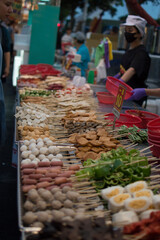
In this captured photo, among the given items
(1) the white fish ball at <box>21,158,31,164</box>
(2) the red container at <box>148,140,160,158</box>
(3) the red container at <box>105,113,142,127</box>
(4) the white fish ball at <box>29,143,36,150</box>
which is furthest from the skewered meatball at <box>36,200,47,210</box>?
(3) the red container at <box>105,113,142,127</box>

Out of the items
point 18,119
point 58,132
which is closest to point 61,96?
point 18,119

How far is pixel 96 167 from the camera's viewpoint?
294 centimetres

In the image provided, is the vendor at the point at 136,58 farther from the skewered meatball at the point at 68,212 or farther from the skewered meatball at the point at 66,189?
the skewered meatball at the point at 68,212

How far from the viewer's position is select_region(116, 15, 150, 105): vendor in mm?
6328

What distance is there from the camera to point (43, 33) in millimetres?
11492

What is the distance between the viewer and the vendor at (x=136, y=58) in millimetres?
6328

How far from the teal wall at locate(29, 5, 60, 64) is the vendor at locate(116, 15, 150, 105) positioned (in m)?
5.27

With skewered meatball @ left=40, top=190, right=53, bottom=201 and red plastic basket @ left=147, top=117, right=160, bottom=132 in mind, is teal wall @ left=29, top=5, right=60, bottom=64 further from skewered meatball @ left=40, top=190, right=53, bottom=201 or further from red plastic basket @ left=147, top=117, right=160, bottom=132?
skewered meatball @ left=40, top=190, right=53, bottom=201

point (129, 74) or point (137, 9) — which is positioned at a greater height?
point (137, 9)

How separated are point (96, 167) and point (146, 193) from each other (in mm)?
569

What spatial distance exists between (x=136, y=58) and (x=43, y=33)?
5923mm

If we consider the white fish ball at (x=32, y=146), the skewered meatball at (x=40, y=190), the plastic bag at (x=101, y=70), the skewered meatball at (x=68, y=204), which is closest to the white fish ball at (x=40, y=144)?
the white fish ball at (x=32, y=146)

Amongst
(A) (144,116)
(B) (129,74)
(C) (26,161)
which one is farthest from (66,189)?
(B) (129,74)

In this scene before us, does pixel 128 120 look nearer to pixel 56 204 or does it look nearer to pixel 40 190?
pixel 40 190
